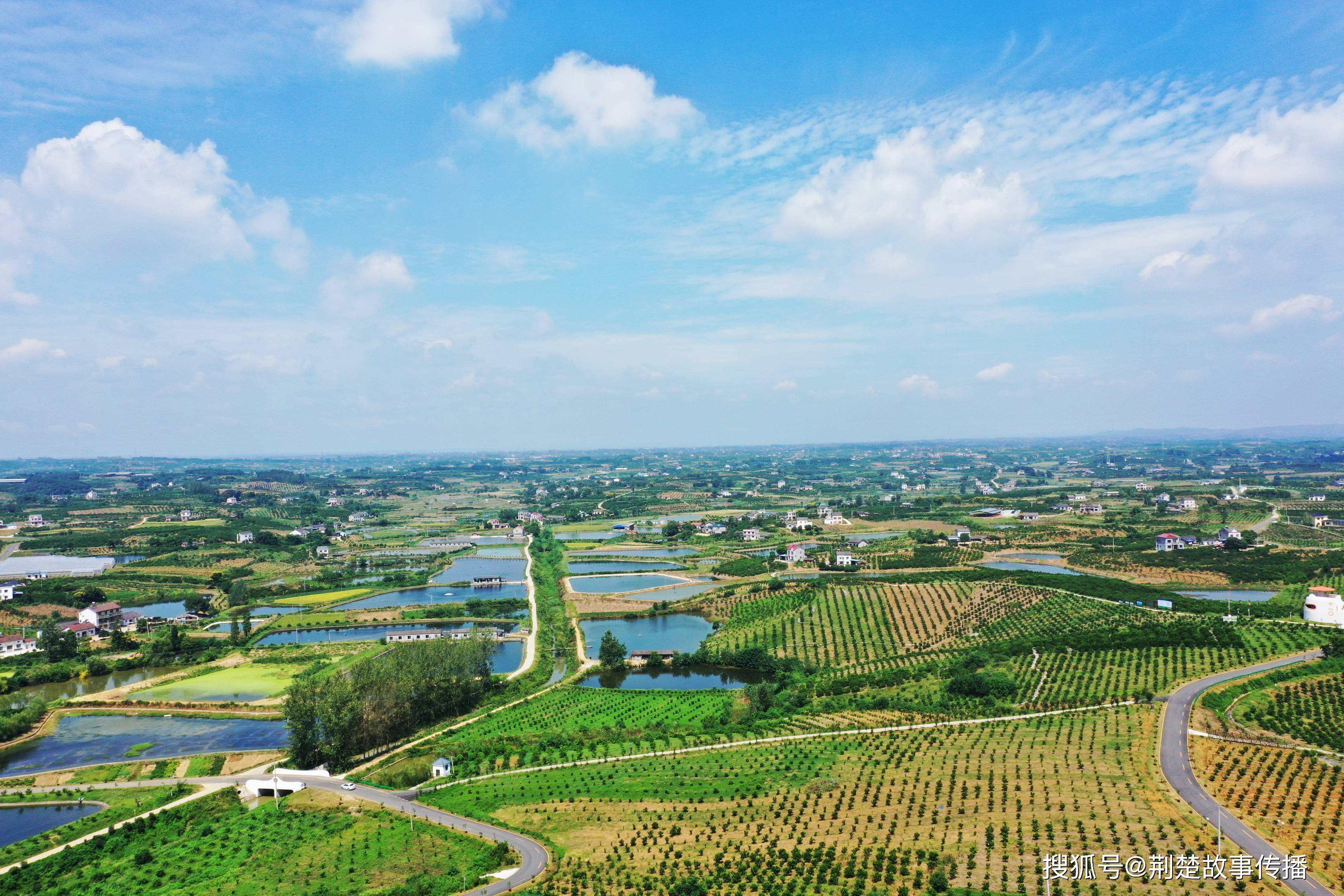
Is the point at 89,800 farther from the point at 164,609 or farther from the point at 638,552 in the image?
the point at 638,552

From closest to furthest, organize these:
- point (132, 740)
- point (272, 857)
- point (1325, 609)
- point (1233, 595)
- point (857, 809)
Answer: point (272, 857) < point (857, 809) < point (132, 740) < point (1325, 609) < point (1233, 595)

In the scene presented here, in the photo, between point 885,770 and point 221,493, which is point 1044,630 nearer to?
point 885,770

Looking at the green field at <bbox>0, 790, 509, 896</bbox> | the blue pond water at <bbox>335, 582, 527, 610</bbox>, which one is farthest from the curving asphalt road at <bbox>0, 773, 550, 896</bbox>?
the blue pond water at <bbox>335, 582, 527, 610</bbox>

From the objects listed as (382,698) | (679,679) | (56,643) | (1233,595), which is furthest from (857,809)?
(56,643)

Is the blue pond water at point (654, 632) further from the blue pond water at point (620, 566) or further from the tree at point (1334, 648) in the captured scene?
the tree at point (1334, 648)

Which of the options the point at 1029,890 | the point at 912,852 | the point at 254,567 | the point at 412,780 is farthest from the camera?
the point at 254,567

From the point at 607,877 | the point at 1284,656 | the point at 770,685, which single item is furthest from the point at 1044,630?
the point at 607,877
